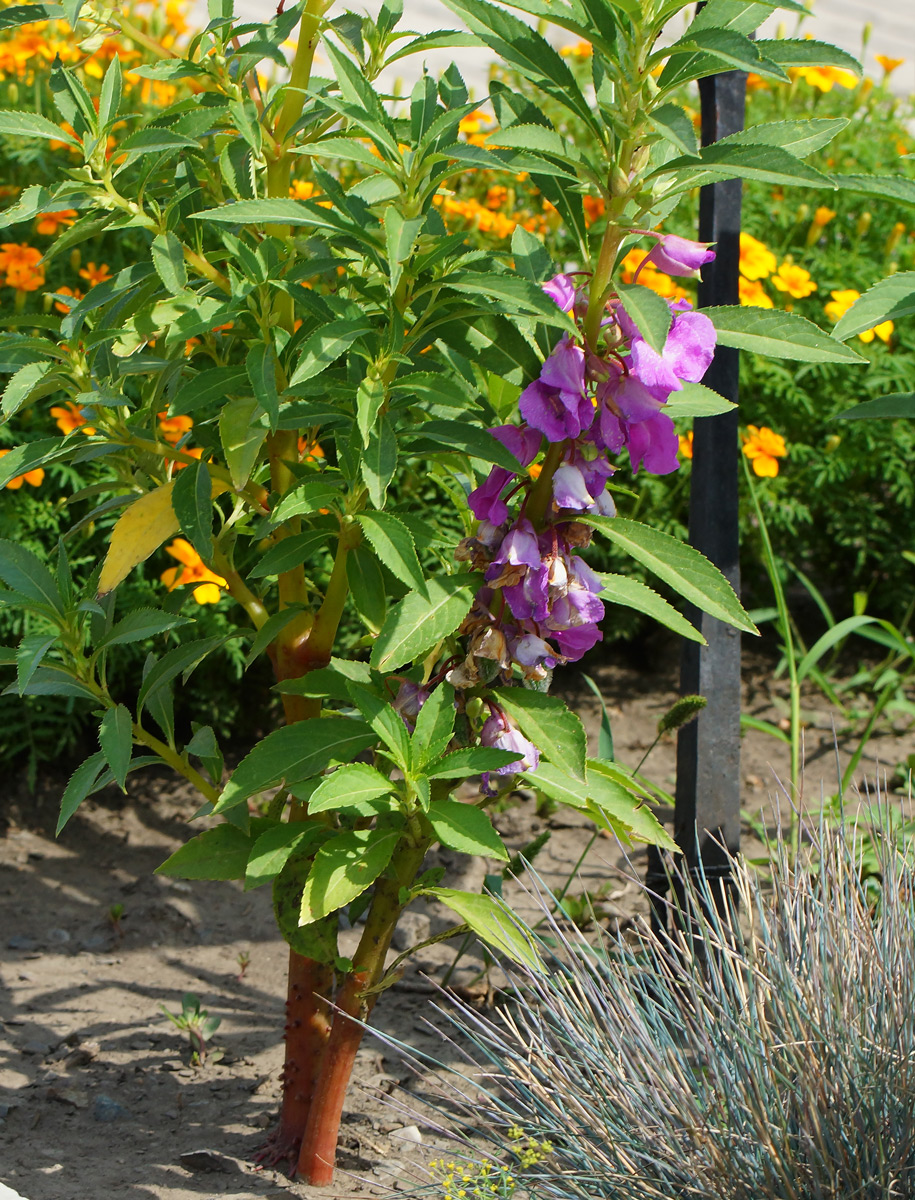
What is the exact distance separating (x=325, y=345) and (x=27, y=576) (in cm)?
64

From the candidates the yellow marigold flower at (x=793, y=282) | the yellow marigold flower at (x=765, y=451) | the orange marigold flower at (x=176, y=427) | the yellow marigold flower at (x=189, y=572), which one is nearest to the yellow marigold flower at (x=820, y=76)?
the yellow marigold flower at (x=793, y=282)

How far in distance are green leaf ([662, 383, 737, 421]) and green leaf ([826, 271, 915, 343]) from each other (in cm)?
18

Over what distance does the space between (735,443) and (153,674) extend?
125 centimetres

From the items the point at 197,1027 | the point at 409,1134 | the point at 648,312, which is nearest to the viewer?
the point at 648,312

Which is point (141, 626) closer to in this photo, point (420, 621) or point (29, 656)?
point (29, 656)

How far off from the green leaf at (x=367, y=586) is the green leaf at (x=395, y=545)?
0.40 feet

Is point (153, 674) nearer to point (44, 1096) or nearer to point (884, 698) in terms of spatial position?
point (44, 1096)

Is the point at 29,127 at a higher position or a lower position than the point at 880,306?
higher

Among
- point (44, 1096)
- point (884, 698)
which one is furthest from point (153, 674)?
point (884, 698)

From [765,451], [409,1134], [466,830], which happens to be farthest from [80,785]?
[765,451]

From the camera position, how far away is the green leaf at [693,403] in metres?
1.56

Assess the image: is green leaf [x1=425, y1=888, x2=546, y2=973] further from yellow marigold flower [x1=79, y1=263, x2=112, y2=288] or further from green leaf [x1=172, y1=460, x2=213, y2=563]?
yellow marigold flower [x1=79, y1=263, x2=112, y2=288]

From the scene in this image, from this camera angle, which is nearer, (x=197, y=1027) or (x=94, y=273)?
(x=197, y=1027)

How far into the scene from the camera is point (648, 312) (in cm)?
130
